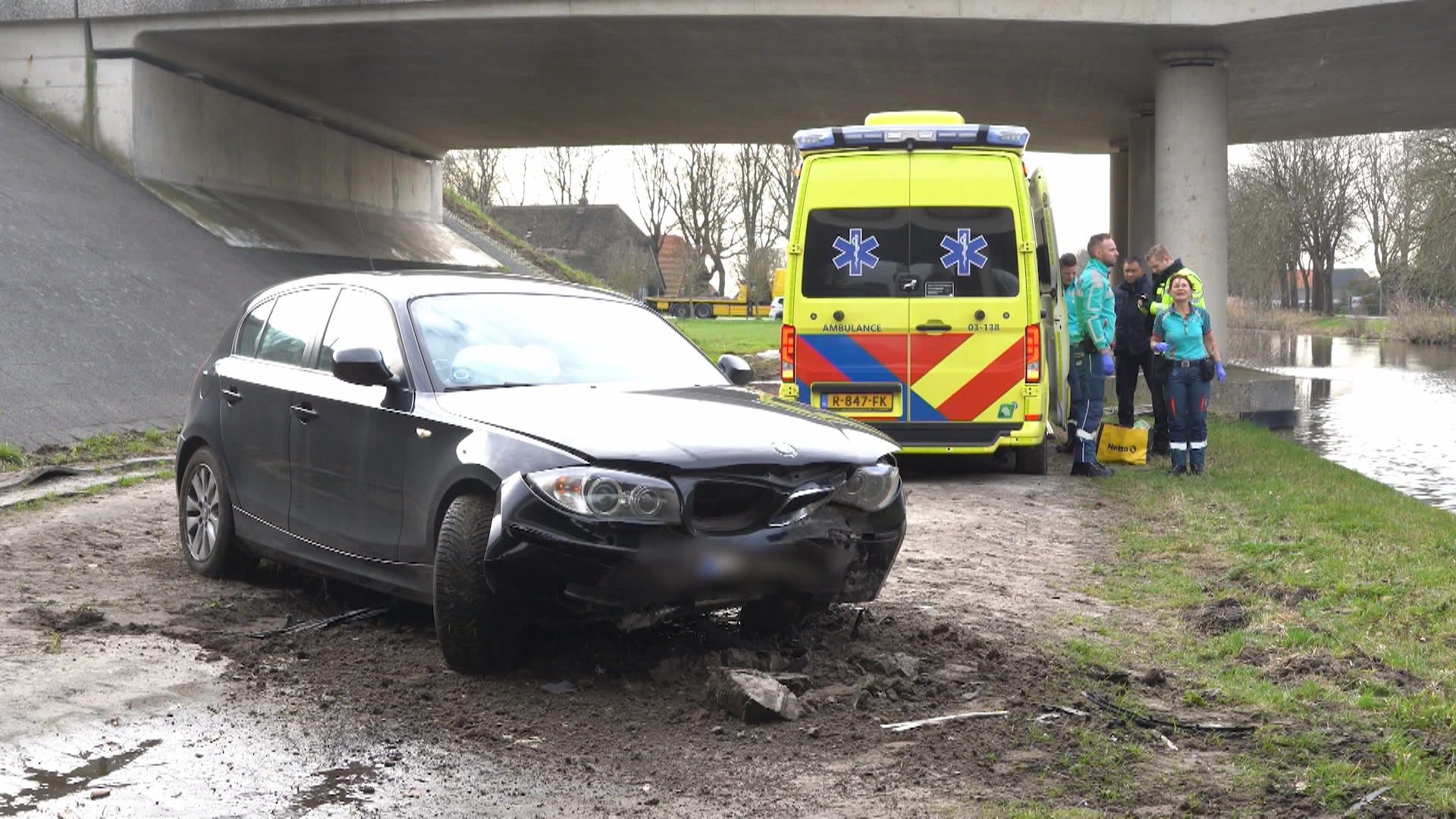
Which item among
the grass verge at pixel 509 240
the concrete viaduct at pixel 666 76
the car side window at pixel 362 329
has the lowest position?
the car side window at pixel 362 329

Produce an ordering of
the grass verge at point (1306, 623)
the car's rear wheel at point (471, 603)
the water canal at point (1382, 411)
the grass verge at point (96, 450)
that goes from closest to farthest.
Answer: the grass verge at point (1306, 623)
the car's rear wheel at point (471, 603)
the grass verge at point (96, 450)
the water canal at point (1382, 411)

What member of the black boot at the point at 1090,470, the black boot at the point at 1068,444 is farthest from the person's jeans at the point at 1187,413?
the black boot at the point at 1068,444

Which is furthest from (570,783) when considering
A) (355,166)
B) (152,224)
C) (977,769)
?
(355,166)

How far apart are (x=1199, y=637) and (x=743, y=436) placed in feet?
7.97

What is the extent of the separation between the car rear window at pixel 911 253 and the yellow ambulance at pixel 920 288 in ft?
0.03

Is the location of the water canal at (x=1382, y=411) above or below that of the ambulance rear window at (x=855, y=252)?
below

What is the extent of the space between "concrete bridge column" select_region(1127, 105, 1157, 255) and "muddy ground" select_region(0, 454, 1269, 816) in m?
22.9

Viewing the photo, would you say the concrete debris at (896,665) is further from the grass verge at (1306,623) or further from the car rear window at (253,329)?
the car rear window at (253,329)

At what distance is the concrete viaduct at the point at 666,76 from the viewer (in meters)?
21.1

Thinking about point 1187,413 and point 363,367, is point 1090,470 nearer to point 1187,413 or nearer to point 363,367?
point 1187,413

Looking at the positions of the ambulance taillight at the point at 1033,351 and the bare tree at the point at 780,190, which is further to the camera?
the bare tree at the point at 780,190

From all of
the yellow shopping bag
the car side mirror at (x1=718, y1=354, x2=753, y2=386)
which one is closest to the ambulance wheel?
the yellow shopping bag

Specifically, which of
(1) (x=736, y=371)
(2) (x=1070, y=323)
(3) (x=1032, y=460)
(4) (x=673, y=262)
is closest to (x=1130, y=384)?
(2) (x=1070, y=323)

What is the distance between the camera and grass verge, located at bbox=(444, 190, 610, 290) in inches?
1636
